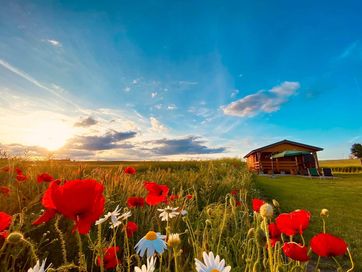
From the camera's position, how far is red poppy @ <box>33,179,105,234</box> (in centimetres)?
80

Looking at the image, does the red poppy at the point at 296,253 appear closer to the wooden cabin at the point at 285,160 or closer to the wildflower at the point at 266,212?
the wildflower at the point at 266,212

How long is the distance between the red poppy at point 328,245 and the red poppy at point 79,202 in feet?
2.98

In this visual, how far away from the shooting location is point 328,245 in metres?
1.08

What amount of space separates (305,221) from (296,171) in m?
31.9

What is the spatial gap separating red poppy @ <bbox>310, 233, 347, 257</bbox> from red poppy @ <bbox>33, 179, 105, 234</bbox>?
91 cm

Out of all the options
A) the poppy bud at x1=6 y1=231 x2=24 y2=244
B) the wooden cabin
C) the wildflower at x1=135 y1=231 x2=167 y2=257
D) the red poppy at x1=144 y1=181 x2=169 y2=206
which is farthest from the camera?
the wooden cabin

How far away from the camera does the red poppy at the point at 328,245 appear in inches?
42.3

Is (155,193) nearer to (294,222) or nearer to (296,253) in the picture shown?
(294,222)

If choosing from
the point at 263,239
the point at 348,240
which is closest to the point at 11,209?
the point at 263,239

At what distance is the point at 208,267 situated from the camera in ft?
2.55

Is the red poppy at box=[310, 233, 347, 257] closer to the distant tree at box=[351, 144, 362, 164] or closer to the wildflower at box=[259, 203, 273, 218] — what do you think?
the wildflower at box=[259, 203, 273, 218]

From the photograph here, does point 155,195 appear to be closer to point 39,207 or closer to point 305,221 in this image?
point 305,221

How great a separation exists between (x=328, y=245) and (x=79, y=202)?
100 centimetres

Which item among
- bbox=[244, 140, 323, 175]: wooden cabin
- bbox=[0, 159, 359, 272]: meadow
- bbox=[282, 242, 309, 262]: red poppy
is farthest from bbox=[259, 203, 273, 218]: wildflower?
bbox=[244, 140, 323, 175]: wooden cabin
